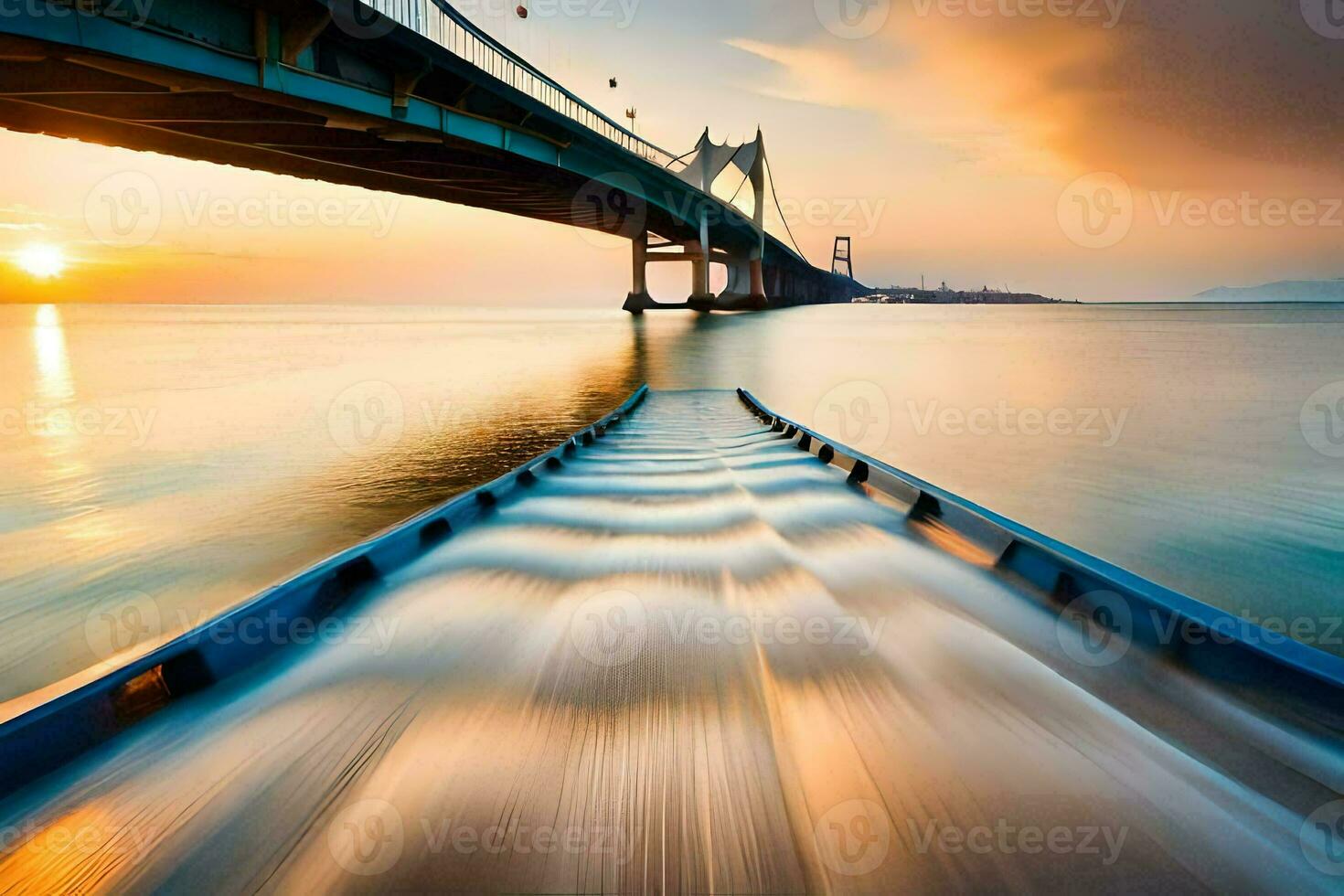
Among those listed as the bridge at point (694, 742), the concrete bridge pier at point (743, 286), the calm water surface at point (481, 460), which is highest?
the concrete bridge pier at point (743, 286)

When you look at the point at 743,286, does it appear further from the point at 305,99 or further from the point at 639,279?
the point at 305,99

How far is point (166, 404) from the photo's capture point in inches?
621

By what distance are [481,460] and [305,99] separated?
9386 millimetres

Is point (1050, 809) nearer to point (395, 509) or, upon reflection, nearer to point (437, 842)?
point (437, 842)

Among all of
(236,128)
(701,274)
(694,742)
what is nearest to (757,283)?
(701,274)

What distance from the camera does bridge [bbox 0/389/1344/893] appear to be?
1.51 meters

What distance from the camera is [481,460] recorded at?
32.2 feet

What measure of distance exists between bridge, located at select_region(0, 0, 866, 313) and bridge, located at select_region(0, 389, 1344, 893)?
11.9 meters

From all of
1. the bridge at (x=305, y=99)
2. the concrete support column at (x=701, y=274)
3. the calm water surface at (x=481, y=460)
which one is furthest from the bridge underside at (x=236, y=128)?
the concrete support column at (x=701, y=274)

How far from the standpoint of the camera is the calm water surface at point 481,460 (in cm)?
554

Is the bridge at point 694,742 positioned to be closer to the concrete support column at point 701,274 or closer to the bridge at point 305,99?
the bridge at point 305,99

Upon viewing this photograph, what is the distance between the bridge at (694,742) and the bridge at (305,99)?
1188 cm

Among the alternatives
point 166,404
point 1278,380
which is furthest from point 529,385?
point 1278,380

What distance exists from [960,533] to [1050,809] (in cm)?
243
